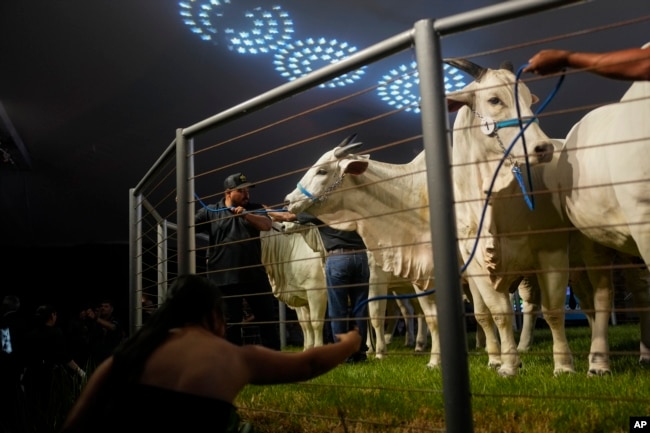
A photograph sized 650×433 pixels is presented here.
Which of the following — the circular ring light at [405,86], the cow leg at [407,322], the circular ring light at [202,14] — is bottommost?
the cow leg at [407,322]

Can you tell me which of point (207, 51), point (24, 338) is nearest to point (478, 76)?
point (207, 51)

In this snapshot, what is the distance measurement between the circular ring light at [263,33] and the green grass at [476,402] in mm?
4079

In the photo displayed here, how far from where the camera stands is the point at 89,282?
13.6 meters

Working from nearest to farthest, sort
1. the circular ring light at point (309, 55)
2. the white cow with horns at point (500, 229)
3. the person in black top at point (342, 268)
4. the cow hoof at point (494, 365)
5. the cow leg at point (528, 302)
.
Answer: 1. the white cow with horns at point (500, 229)
2. the cow hoof at point (494, 365)
3. the person in black top at point (342, 268)
4. the cow leg at point (528, 302)
5. the circular ring light at point (309, 55)

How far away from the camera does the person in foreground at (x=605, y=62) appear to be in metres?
1.92

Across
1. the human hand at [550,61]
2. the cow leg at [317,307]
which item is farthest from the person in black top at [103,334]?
the human hand at [550,61]

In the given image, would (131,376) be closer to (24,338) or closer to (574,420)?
(574,420)

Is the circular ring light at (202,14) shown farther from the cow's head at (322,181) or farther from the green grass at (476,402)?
the green grass at (476,402)

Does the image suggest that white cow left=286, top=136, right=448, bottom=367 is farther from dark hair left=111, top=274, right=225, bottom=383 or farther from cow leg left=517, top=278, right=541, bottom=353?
dark hair left=111, top=274, right=225, bottom=383

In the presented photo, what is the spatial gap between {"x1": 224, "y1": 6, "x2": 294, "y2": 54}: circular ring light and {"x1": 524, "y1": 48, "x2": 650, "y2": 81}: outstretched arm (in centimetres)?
469

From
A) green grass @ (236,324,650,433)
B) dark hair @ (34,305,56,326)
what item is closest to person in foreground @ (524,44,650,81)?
green grass @ (236,324,650,433)

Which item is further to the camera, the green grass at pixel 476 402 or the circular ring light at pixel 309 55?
the circular ring light at pixel 309 55

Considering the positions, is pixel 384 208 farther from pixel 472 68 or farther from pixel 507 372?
pixel 507 372

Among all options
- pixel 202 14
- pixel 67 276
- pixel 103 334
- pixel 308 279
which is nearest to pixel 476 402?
pixel 308 279
